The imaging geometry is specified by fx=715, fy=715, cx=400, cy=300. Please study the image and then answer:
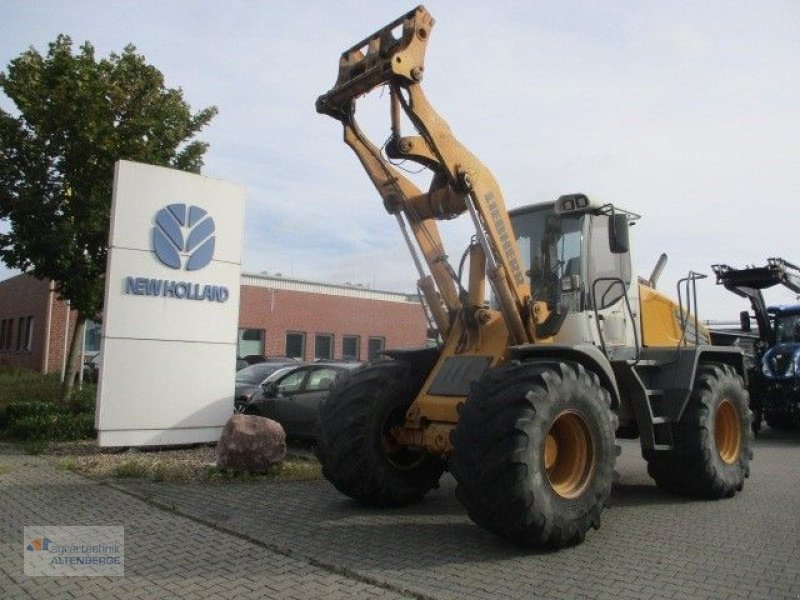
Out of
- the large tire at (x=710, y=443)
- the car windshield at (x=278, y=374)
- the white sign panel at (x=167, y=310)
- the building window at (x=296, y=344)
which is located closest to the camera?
the large tire at (x=710, y=443)

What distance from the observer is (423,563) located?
5156 mm

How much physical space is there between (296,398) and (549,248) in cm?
601

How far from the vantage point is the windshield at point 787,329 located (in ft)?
51.1

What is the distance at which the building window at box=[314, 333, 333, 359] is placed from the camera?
38219 millimetres

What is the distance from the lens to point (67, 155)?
12492 millimetres

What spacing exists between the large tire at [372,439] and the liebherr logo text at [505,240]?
1443 mm

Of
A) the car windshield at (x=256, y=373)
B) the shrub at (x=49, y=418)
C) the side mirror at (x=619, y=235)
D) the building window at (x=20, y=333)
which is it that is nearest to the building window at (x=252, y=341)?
the building window at (x=20, y=333)

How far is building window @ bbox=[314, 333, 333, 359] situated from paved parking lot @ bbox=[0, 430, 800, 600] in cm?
3004

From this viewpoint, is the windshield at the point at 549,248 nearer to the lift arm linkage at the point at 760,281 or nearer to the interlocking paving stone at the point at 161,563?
the interlocking paving stone at the point at 161,563

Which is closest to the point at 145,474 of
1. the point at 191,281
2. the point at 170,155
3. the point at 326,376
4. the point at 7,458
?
the point at 7,458

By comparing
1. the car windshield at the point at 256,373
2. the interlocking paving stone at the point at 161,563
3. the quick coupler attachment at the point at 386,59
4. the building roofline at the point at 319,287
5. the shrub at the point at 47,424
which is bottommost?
the interlocking paving stone at the point at 161,563

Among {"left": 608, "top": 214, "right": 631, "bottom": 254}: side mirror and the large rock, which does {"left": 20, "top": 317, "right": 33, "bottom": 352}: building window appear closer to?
the large rock

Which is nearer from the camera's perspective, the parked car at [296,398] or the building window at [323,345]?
the parked car at [296,398]

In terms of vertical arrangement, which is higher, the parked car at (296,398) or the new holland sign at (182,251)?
the new holland sign at (182,251)
